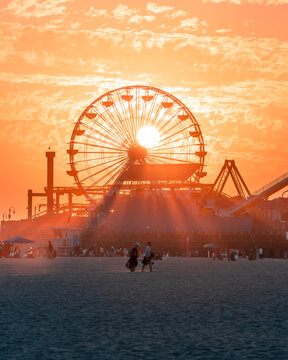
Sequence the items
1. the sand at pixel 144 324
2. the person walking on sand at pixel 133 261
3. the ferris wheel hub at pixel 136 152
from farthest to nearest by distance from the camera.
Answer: the ferris wheel hub at pixel 136 152 < the person walking on sand at pixel 133 261 < the sand at pixel 144 324

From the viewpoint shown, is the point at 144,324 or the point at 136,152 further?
the point at 136,152

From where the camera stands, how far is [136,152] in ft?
308

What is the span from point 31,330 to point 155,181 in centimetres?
9569

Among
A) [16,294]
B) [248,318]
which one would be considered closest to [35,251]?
[16,294]

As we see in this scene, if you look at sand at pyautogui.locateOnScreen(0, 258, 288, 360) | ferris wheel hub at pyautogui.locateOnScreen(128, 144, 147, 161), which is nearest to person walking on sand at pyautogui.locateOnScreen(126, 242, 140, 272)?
sand at pyautogui.locateOnScreen(0, 258, 288, 360)

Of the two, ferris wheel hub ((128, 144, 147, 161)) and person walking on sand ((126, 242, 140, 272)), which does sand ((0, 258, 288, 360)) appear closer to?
person walking on sand ((126, 242, 140, 272))

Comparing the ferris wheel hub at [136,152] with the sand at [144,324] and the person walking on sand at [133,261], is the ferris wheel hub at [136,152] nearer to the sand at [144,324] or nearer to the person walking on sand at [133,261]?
the person walking on sand at [133,261]

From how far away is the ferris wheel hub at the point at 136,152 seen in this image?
93.7m

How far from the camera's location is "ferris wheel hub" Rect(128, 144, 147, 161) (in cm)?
9369

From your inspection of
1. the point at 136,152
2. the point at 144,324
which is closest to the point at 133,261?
the point at 144,324

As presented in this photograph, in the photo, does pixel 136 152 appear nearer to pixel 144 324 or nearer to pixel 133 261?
pixel 133 261

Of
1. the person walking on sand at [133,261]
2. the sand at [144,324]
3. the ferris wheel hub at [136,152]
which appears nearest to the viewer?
the sand at [144,324]

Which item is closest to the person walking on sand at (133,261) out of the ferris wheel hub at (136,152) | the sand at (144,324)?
the sand at (144,324)

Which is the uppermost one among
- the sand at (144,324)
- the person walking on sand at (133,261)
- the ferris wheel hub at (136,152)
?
the ferris wheel hub at (136,152)
